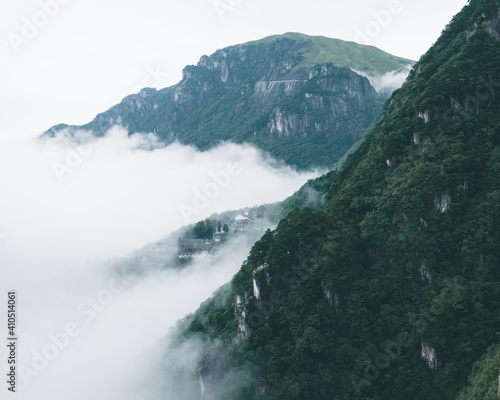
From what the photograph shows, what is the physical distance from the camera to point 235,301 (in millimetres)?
61562

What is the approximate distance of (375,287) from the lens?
49.2m

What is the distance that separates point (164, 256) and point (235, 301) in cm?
6504

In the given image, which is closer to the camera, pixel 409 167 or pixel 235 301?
pixel 409 167

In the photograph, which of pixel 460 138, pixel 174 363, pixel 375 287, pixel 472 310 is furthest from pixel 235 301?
pixel 460 138

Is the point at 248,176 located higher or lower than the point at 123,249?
higher

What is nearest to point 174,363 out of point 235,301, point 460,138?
point 235,301

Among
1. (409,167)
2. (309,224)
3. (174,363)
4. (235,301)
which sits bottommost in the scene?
(174,363)

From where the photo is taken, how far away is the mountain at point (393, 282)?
42.4 meters

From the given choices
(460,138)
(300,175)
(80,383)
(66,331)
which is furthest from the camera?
(300,175)

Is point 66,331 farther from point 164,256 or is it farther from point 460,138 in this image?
point 460,138

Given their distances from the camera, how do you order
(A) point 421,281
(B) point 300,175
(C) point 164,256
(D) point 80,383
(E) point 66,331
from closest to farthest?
1. (A) point 421,281
2. (D) point 80,383
3. (E) point 66,331
4. (C) point 164,256
5. (B) point 300,175

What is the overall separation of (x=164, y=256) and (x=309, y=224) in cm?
7443

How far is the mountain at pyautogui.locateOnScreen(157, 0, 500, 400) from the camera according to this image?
139 feet

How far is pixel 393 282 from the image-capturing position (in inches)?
1945
